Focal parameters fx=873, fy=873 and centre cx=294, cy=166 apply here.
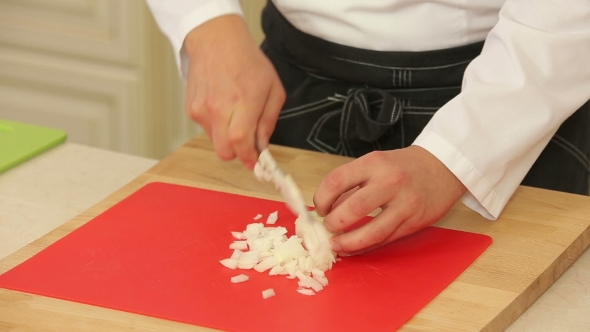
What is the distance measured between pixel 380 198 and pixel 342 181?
48mm

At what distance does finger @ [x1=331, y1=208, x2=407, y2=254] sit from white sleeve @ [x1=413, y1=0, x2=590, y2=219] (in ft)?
0.36

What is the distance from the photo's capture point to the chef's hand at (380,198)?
99 centimetres

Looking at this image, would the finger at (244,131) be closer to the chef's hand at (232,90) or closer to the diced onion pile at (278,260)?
the chef's hand at (232,90)

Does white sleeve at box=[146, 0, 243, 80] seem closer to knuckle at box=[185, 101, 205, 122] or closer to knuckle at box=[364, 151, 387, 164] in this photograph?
knuckle at box=[185, 101, 205, 122]

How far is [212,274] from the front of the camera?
96cm

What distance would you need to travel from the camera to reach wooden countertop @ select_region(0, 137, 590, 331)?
2.86 ft

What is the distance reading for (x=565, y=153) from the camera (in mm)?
1271

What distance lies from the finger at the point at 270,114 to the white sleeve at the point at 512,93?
0.63 feet

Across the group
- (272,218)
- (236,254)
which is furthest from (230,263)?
(272,218)

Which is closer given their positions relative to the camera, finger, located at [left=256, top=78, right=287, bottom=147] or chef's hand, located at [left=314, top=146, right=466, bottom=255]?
chef's hand, located at [left=314, top=146, right=466, bottom=255]

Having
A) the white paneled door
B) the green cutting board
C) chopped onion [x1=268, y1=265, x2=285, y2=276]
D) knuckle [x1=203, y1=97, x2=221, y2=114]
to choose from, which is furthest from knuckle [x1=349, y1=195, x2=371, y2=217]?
the white paneled door

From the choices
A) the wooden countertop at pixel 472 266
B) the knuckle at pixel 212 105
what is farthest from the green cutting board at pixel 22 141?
the knuckle at pixel 212 105

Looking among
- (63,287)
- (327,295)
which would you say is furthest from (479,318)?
(63,287)

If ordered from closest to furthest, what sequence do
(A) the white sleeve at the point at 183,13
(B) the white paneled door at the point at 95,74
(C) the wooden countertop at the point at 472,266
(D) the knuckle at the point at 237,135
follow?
(C) the wooden countertop at the point at 472,266 → (D) the knuckle at the point at 237,135 → (A) the white sleeve at the point at 183,13 → (B) the white paneled door at the point at 95,74
